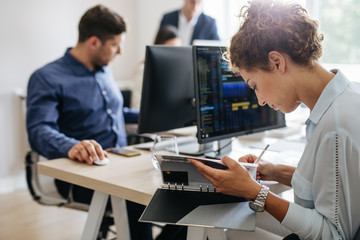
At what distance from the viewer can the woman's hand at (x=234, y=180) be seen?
0.97 metres

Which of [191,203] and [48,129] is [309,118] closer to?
[191,203]

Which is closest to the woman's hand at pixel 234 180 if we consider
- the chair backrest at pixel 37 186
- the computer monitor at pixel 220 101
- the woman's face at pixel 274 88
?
the woman's face at pixel 274 88

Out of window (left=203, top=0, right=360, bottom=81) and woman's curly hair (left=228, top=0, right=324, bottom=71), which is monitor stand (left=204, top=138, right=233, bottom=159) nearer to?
woman's curly hair (left=228, top=0, right=324, bottom=71)

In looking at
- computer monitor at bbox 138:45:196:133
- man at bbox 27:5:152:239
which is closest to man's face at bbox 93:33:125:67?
man at bbox 27:5:152:239

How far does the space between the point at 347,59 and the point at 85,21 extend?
2208 millimetres

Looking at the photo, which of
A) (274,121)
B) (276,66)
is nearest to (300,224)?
(276,66)

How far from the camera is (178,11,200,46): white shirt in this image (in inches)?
144

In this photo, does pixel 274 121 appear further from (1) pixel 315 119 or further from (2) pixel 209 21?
(2) pixel 209 21

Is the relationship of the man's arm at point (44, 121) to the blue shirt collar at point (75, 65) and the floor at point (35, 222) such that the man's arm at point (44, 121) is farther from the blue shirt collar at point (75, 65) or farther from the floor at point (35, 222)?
the floor at point (35, 222)

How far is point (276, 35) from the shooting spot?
962 millimetres

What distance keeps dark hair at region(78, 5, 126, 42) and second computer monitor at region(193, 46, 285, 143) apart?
0.78 meters

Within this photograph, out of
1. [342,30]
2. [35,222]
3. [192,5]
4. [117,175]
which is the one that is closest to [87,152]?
[117,175]

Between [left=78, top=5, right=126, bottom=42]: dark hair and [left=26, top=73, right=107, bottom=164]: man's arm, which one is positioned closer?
[left=26, top=73, right=107, bottom=164]: man's arm

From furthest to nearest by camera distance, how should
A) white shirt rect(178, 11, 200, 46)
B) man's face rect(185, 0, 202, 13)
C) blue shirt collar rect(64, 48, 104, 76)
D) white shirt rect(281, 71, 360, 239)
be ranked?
white shirt rect(178, 11, 200, 46) → man's face rect(185, 0, 202, 13) → blue shirt collar rect(64, 48, 104, 76) → white shirt rect(281, 71, 360, 239)
